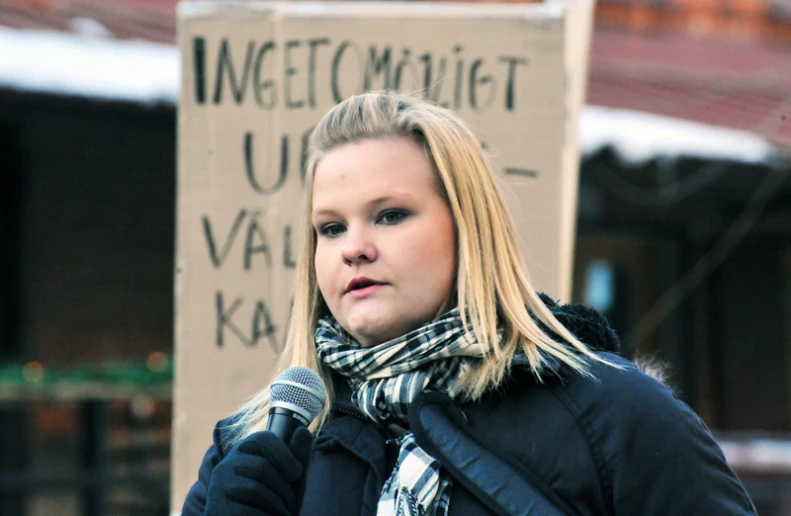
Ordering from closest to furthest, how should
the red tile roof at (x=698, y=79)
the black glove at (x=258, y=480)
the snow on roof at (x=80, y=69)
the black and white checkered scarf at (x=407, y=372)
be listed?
1. the black glove at (x=258, y=480)
2. the black and white checkered scarf at (x=407, y=372)
3. the snow on roof at (x=80, y=69)
4. the red tile roof at (x=698, y=79)

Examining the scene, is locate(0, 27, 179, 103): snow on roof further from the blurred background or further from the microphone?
the microphone

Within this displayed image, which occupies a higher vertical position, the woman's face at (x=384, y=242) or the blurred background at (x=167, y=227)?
the woman's face at (x=384, y=242)

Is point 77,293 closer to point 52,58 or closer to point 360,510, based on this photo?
point 52,58

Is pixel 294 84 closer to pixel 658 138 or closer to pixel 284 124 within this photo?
pixel 284 124

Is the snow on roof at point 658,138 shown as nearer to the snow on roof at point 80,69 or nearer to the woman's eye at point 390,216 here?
the snow on roof at point 80,69

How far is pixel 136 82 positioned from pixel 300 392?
3797 mm

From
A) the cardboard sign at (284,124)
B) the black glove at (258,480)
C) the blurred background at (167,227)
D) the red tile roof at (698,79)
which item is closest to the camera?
the black glove at (258,480)

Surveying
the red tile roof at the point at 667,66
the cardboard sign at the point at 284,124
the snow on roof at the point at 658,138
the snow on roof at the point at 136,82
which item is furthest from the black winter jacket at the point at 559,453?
the red tile roof at the point at 667,66

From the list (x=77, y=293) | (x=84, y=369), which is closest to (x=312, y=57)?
(x=84, y=369)

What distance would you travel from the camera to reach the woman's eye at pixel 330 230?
5.92ft

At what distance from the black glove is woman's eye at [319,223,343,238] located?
16.9 inches

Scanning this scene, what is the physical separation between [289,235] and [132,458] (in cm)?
363

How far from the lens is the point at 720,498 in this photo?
156cm

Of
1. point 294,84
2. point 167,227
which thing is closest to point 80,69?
point 294,84
